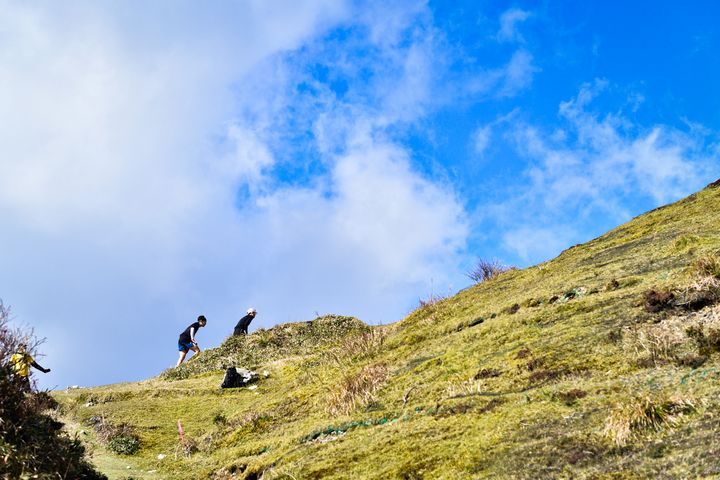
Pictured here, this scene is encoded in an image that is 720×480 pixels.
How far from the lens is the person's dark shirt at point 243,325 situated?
35594mm

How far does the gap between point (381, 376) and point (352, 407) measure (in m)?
1.90

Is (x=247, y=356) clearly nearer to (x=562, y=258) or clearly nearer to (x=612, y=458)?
(x=562, y=258)

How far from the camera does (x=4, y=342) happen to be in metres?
12.9

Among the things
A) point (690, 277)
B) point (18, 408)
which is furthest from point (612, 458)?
point (18, 408)

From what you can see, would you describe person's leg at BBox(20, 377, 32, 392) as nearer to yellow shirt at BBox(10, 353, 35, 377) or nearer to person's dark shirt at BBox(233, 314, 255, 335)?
yellow shirt at BBox(10, 353, 35, 377)

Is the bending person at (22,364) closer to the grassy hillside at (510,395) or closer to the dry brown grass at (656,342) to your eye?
the grassy hillside at (510,395)

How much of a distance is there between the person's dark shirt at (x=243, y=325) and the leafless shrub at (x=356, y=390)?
66.2 ft

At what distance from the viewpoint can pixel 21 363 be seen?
13.3m

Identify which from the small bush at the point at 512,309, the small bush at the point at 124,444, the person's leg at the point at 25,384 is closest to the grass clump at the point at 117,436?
the small bush at the point at 124,444

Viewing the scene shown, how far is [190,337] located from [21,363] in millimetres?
20872

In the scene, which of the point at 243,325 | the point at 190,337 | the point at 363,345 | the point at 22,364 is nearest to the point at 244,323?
the point at 243,325

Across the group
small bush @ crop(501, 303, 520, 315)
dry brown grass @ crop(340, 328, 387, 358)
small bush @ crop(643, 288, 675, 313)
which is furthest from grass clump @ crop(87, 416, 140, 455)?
small bush @ crop(643, 288, 675, 313)

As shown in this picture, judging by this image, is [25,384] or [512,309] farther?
[512,309]

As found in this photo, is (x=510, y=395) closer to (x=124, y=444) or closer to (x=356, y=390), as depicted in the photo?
(x=356, y=390)
